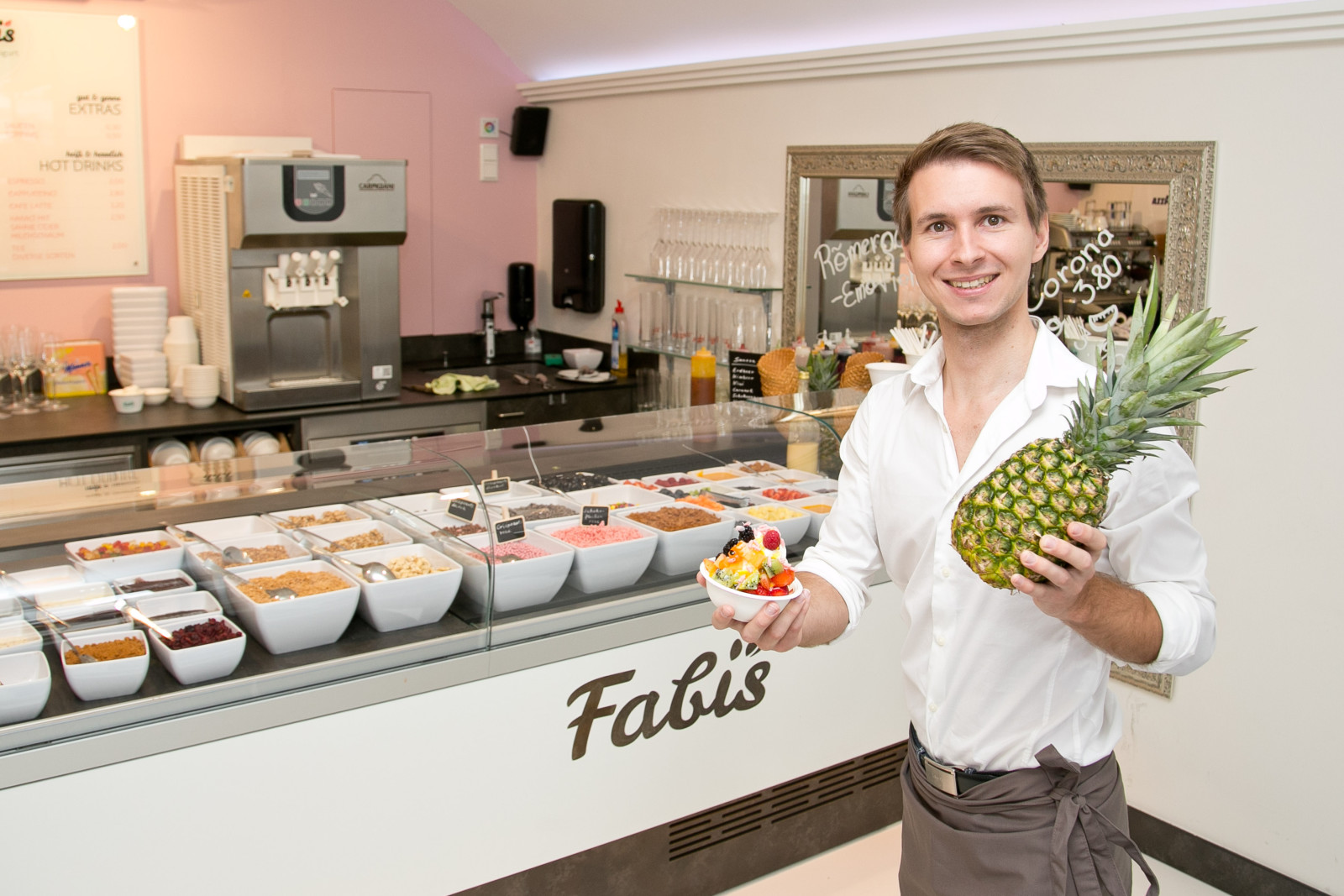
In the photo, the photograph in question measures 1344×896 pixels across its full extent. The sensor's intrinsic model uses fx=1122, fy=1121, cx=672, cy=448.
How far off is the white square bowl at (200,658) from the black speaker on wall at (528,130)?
4.50m

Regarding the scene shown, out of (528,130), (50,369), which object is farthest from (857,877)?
(528,130)

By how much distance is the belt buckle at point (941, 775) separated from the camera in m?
1.80

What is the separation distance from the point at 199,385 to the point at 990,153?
406cm

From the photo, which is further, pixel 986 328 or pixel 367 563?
pixel 367 563

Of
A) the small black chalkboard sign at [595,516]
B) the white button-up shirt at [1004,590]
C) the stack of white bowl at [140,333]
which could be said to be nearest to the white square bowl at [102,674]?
the small black chalkboard sign at [595,516]

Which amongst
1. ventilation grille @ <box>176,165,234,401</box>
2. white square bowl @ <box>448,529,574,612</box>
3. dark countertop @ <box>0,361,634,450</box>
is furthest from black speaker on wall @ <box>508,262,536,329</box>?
white square bowl @ <box>448,529,574,612</box>

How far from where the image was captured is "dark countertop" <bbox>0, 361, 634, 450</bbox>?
436 cm

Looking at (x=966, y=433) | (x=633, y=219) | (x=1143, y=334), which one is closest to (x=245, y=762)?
(x=966, y=433)

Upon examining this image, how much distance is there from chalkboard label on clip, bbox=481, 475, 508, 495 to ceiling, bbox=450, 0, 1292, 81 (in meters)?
2.33

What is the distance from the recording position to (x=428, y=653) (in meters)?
2.47

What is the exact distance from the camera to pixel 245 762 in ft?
7.32

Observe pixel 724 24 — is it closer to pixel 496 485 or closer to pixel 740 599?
pixel 496 485

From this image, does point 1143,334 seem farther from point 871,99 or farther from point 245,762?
point 871,99

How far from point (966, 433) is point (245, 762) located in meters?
1.53
